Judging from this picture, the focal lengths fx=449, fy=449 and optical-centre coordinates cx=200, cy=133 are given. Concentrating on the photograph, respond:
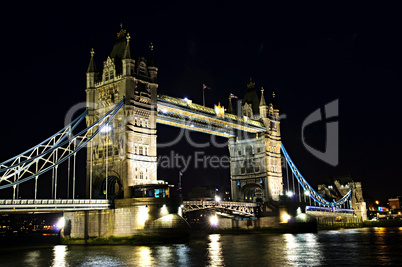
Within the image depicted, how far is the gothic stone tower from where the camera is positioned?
59.9 meters

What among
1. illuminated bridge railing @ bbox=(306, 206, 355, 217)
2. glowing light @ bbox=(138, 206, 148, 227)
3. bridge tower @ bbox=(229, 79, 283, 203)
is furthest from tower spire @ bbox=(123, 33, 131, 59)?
illuminated bridge railing @ bbox=(306, 206, 355, 217)

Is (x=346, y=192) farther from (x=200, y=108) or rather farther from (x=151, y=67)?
(x=151, y=67)

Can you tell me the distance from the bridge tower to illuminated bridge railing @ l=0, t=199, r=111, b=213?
42475 mm

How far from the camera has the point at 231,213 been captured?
3250 inches

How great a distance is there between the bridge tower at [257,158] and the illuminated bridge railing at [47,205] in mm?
42475

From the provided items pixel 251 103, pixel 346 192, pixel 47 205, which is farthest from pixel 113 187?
pixel 346 192

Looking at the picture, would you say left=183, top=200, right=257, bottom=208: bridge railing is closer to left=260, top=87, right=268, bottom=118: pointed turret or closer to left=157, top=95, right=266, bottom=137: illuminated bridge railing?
left=157, top=95, right=266, bottom=137: illuminated bridge railing

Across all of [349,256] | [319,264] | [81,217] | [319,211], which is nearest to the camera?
[319,264]

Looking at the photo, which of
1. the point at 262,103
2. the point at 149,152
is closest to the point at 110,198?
the point at 149,152

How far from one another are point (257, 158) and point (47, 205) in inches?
2052

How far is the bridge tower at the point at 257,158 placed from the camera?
90.2 meters

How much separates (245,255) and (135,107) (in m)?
28.4

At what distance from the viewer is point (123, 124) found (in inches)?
2378

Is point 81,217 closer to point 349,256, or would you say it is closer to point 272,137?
point 349,256
